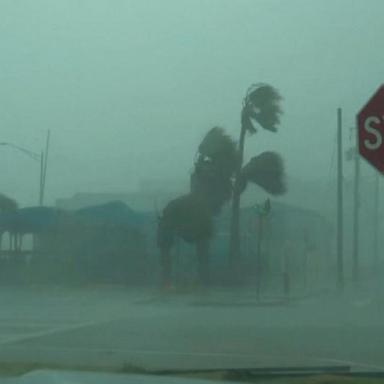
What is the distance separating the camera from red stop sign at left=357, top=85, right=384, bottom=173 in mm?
9289

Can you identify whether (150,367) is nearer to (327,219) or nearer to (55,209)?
(55,209)

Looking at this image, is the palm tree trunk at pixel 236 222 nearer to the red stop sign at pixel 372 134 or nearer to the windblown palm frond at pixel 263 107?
the windblown palm frond at pixel 263 107

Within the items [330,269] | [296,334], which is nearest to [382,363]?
[296,334]

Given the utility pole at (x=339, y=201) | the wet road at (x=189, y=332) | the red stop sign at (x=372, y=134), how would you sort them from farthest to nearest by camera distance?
the utility pole at (x=339, y=201)
the wet road at (x=189, y=332)
the red stop sign at (x=372, y=134)

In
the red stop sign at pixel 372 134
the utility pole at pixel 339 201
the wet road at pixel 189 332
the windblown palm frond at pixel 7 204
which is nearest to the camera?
the red stop sign at pixel 372 134

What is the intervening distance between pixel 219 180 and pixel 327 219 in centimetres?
1061

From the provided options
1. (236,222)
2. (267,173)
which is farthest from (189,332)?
(267,173)

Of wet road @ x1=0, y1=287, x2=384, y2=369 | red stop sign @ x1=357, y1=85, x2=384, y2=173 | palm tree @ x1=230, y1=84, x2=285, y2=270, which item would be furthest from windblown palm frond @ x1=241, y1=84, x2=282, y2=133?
red stop sign @ x1=357, y1=85, x2=384, y2=173

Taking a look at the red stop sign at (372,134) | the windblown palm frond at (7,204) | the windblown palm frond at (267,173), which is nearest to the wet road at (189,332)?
the red stop sign at (372,134)

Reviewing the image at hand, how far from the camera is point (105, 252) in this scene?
4941 centimetres

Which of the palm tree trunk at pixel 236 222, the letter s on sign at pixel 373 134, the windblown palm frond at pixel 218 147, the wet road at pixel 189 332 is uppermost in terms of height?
the windblown palm frond at pixel 218 147

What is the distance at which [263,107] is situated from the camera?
46844 mm

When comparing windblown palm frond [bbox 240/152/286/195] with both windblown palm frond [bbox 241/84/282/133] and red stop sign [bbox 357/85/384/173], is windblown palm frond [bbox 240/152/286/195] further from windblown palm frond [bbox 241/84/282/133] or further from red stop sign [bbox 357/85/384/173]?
red stop sign [bbox 357/85/384/173]

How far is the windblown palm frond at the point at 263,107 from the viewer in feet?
154
